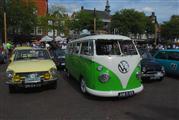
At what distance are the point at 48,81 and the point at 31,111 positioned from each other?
2.19 m

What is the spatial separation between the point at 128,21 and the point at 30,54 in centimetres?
4983

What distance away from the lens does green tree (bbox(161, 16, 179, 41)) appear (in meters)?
72.2

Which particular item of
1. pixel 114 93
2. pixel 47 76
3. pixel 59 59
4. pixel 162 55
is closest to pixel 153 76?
pixel 162 55

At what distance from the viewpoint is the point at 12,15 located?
48.0 metres

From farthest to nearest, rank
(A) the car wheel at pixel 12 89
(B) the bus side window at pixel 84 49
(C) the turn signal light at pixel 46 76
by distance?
(A) the car wheel at pixel 12 89, (C) the turn signal light at pixel 46 76, (B) the bus side window at pixel 84 49

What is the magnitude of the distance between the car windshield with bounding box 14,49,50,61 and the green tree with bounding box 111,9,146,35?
47535mm

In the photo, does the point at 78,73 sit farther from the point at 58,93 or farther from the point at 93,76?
the point at 93,76

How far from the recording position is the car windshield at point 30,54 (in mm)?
11305

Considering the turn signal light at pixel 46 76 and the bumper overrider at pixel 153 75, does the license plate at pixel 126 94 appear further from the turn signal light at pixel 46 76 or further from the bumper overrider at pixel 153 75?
the bumper overrider at pixel 153 75

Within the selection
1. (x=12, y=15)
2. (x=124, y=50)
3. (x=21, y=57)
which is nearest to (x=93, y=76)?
(x=124, y=50)

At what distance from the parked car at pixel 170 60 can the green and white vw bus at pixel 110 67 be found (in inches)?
189

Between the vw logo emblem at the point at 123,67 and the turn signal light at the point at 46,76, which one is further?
the turn signal light at the point at 46,76

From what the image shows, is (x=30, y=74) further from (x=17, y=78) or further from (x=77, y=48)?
(x=77, y=48)

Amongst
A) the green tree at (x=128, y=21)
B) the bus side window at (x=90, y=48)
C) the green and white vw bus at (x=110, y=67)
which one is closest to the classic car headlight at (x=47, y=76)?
the green and white vw bus at (x=110, y=67)
